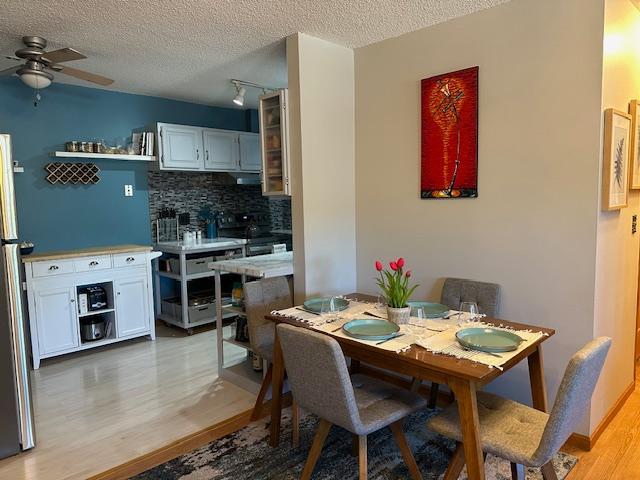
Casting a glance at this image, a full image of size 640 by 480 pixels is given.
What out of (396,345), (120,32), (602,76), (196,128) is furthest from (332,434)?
(196,128)

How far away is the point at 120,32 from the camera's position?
9.29 feet

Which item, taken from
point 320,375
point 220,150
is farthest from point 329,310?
point 220,150

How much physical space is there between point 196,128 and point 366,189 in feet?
7.45

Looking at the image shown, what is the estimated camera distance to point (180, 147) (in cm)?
453

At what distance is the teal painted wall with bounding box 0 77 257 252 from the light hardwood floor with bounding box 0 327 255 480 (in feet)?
3.73

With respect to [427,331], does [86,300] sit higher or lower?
lower

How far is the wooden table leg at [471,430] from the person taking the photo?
162cm

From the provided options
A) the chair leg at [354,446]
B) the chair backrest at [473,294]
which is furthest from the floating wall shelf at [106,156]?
the chair leg at [354,446]

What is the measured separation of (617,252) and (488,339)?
1.18 metres

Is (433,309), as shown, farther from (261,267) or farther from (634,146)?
(634,146)

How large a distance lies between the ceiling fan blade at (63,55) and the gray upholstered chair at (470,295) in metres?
2.68

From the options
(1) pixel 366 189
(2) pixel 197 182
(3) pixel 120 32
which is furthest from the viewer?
(2) pixel 197 182

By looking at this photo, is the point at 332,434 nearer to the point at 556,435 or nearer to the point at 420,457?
the point at 420,457

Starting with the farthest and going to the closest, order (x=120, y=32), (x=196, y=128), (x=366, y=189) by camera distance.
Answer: (x=196, y=128)
(x=366, y=189)
(x=120, y=32)
